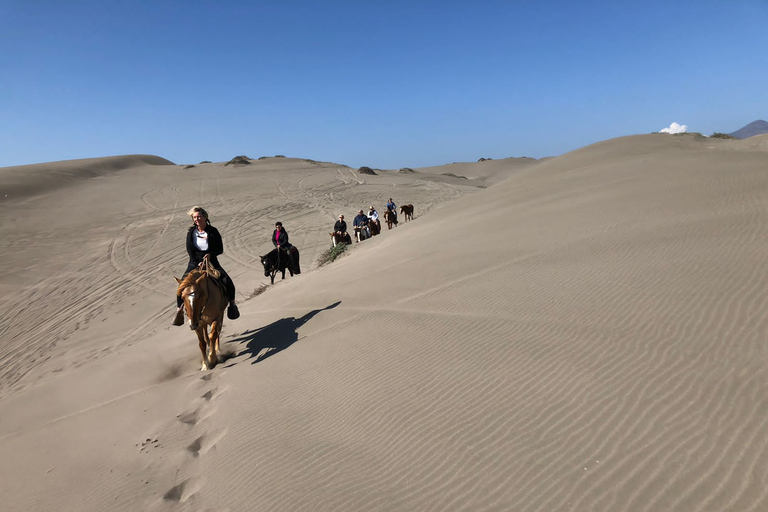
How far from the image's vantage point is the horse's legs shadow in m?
6.73

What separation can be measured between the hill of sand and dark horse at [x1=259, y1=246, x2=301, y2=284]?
3389mm

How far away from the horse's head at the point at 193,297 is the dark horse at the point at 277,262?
23.9ft

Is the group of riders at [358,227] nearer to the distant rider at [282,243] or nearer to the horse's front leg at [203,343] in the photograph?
the distant rider at [282,243]

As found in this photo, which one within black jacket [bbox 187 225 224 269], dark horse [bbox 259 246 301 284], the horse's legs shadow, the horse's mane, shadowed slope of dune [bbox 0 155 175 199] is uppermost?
shadowed slope of dune [bbox 0 155 175 199]

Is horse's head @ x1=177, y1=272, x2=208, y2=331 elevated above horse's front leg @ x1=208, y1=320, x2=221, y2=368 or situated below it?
above

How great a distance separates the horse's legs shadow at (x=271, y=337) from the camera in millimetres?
6727

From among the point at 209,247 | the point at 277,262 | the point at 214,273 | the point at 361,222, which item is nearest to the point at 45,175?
the point at 361,222

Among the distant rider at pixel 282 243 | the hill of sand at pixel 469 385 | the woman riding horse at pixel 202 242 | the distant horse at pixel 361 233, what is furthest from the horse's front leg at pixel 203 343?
the distant horse at pixel 361 233

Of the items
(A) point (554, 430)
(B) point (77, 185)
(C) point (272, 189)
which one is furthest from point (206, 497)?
(B) point (77, 185)

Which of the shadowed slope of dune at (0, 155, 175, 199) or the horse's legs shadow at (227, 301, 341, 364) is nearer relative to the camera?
the horse's legs shadow at (227, 301, 341, 364)

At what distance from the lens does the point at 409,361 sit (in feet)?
15.9

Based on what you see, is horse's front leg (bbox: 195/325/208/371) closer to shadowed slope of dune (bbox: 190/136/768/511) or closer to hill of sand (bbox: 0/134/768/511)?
hill of sand (bbox: 0/134/768/511)

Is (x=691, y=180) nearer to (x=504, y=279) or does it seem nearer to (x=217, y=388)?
(x=504, y=279)

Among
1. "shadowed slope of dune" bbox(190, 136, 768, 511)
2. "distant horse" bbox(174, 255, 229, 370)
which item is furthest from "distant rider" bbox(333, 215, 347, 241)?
"distant horse" bbox(174, 255, 229, 370)
